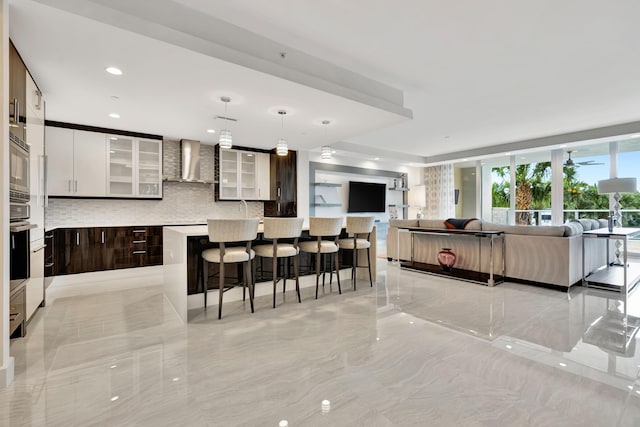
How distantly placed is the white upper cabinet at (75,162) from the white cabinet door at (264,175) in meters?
2.68

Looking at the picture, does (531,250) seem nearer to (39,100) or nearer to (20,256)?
(20,256)

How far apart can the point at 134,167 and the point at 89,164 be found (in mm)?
606

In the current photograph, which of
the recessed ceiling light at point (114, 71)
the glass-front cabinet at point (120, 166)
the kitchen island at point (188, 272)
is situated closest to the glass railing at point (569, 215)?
the kitchen island at point (188, 272)

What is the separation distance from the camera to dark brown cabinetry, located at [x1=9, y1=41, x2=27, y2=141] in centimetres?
221

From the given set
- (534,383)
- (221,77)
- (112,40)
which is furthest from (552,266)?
(112,40)

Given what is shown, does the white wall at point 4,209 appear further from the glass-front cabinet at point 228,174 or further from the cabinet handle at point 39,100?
the glass-front cabinet at point 228,174

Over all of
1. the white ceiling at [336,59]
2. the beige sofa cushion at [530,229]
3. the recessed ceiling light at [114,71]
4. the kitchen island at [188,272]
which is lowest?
the kitchen island at [188,272]

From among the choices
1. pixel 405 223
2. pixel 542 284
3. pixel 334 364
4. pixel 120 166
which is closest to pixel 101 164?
pixel 120 166

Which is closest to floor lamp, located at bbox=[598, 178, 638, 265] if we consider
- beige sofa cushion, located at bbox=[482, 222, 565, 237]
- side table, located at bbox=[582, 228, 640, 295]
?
side table, located at bbox=[582, 228, 640, 295]

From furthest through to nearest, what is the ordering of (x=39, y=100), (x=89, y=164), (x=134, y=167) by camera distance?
(x=134, y=167) < (x=89, y=164) < (x=39, y=100)

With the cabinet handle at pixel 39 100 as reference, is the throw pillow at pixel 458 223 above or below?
below

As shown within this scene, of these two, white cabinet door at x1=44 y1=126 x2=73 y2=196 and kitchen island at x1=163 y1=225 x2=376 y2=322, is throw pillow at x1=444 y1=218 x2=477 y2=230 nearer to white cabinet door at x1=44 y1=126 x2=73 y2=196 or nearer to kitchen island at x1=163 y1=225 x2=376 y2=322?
kitchen island at x1=163 y1=225 x2=376 y2=322

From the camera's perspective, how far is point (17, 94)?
2.38m

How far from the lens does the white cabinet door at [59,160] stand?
4512mm
